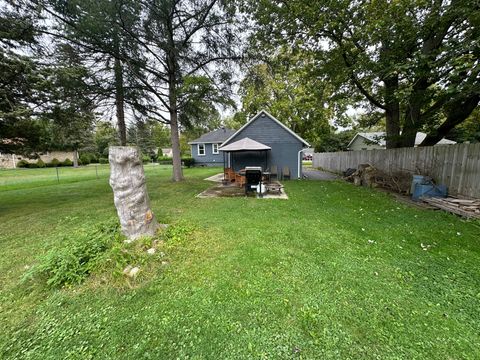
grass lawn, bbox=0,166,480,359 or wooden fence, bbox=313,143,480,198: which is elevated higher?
wooden fence, bbox=313,143,480,198

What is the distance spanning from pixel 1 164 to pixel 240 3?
32459mm

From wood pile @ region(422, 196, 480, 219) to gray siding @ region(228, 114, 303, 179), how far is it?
7.70 m

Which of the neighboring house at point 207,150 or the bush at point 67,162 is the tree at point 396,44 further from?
the bush at point 67,162

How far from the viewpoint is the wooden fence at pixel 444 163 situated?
5.58 m

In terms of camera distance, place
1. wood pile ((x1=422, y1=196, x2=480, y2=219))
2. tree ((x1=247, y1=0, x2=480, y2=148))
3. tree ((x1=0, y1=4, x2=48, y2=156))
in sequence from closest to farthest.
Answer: tree ((x1=0, y1=4, x2=48, y2=156))
wood pile ((x1=422, y1=196, x2=480, y2=219))
tree ((x1=247, y1=0, x2=480, y2=148))

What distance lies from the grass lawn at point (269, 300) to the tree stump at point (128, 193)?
0.65 metres

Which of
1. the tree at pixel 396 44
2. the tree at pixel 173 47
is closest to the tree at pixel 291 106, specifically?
the tree at pixel 173 47

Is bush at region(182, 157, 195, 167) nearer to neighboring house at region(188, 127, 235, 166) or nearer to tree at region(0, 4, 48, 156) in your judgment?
neighboring house at region(188, 127, 235, 166)

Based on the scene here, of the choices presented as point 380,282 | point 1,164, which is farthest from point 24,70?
point 1,164

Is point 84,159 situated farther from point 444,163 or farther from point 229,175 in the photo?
point 444,163

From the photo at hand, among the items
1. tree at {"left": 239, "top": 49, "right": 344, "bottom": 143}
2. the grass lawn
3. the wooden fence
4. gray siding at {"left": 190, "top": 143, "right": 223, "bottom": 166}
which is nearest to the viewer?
the grass lawn

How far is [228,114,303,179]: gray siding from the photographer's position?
1302 centimetres

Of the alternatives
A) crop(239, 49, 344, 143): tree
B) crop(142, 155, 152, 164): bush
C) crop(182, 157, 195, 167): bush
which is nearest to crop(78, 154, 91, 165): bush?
crop(142, 155, 152, 164): bush

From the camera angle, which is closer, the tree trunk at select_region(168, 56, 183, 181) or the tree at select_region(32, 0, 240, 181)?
the tree at select_region(32, 0, 240, 181)
